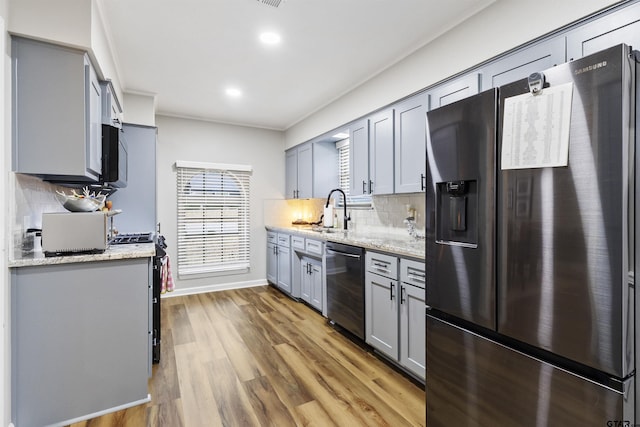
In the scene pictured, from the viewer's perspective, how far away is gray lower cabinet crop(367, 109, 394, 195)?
290 centimetres

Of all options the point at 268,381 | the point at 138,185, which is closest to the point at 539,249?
the point at 268,381

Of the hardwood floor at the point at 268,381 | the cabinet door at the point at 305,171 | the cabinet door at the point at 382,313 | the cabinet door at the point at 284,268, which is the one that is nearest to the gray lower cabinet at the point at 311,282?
the hardwood floor at the point at 268,381

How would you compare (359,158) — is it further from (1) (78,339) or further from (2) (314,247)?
(1) (78,339)

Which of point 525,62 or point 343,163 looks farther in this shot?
point 343,163

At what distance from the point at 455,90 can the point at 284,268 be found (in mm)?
3096

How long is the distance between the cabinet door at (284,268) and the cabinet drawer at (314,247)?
0.61 metres

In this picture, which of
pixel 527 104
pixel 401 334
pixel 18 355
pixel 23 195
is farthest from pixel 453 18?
pixel 18 355

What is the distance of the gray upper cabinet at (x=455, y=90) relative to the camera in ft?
7.06

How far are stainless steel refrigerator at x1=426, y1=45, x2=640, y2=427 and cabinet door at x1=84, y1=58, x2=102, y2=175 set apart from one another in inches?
80.2

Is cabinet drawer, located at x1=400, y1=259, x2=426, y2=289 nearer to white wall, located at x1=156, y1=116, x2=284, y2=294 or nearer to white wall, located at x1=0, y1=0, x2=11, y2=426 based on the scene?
white wall, located at x1=0, y1=0, x2=11, y2=426

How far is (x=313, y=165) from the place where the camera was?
14.4 ft

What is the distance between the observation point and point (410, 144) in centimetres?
265

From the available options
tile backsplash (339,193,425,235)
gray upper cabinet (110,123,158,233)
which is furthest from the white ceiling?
tile backsplash (339,193,425,235)

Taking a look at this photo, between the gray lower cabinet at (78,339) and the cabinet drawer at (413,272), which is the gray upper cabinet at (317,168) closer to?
the cabinet drawer at (413,272)
